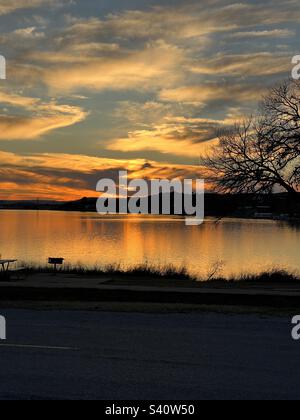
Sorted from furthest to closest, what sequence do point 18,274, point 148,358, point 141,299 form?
point 18,274 < point 141,299 < point 148,358

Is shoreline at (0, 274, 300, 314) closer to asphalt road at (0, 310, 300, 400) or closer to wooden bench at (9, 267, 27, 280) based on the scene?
asphalt road at (0, 310, 300, 400)

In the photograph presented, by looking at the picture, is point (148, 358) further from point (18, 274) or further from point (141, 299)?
point (18, 274)

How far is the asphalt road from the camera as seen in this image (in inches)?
277

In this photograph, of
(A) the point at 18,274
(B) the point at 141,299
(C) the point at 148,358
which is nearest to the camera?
(C) the point at 148,358

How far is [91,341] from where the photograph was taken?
10148mm

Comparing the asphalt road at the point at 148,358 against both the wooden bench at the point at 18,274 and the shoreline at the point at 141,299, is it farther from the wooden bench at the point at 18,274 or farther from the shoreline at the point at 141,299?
the wooden bench at the point at 18,274

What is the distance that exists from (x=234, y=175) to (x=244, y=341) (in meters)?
16.3

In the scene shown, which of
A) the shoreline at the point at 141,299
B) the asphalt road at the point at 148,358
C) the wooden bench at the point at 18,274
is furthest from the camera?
the wooden bench at the point at 18,274

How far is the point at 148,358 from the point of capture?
8.81 metres

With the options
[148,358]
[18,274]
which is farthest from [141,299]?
[18,274]

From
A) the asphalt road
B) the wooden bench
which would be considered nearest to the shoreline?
the asphalt road

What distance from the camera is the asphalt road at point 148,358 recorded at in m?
7.05

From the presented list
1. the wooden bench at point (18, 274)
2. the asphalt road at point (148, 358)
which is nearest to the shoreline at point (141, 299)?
the asphalt road at point (148, 358)
